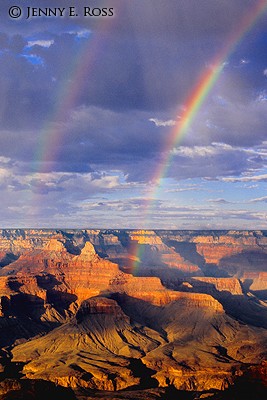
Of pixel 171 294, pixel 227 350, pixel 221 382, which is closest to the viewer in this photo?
pixel 221 382

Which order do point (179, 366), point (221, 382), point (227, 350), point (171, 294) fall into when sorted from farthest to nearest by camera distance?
point (171, 294) < point (227, 350) < point (179, 366) < point (221, 382)

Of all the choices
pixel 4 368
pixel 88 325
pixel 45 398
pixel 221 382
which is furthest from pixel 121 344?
pixel 45 398

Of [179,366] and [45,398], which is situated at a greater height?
[45,398]

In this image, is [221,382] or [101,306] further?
[101,306]

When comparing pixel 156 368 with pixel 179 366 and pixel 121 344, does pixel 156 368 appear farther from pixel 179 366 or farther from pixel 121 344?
pixel 121 344

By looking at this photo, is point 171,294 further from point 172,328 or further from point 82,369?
point 82,369

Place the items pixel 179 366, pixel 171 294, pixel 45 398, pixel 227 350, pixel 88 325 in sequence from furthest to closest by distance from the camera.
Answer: pixel 171 294, pixel 88 325, pixel 227 350, pixel 179 366, pixel 45 398

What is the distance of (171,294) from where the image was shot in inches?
7820

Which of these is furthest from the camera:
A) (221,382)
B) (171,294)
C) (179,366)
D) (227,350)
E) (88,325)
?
(171,294)

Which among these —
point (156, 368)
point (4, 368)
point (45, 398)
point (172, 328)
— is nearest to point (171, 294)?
point (172, 328)

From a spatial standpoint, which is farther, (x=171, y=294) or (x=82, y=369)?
(x=171, y=294)

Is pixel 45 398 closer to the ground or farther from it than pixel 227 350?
farther from it

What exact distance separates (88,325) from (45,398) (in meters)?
103

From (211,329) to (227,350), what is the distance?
706 inches
